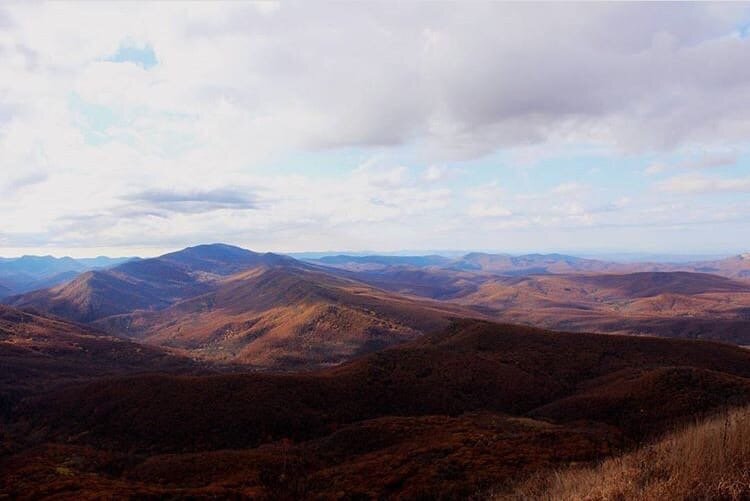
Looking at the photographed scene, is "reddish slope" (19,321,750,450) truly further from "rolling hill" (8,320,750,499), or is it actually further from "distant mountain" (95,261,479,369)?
"distant mountain" (95,261,479,369)

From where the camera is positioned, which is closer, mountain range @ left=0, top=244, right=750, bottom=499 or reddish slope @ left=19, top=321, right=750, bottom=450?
mountain range @ left=0, top=244, right=750, bottom=499

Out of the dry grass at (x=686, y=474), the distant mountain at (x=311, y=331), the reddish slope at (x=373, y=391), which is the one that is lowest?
the distant mountain at (x=311, y=331)

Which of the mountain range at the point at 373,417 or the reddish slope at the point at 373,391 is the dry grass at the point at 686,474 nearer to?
the mountain range at the point at 373,417

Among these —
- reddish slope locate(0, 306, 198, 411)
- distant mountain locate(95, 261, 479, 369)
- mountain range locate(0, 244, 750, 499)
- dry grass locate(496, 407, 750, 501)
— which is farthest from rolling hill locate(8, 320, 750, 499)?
distant mountain locate(95, 261, 479, 369)

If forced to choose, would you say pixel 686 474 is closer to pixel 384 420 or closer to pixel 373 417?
pixel 384 420

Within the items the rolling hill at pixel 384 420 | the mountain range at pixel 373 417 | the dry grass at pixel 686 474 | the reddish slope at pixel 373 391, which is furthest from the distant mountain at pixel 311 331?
the dry grass at pixel 686 474

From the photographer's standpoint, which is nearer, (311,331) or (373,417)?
(373,417)

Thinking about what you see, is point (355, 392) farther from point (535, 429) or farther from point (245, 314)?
point (245, 314)

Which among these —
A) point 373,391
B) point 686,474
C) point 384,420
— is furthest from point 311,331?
point 686,474

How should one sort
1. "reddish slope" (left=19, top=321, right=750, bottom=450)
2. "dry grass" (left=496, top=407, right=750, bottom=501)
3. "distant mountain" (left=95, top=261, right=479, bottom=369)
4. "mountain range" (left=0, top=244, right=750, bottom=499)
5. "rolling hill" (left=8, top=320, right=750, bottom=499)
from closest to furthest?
"dry grass" (left=496, top=407, right=750, bottom=501), "mountain range" (left=0, top=244, right=750, bottom=499), "rolling hill" (left=8, top=320, right=750, bottom=499), "reddish slope" (left=19, top=321, right=750, bottom=450), "distant mountain" (left=95, top=261, right=479, bottom=369)
